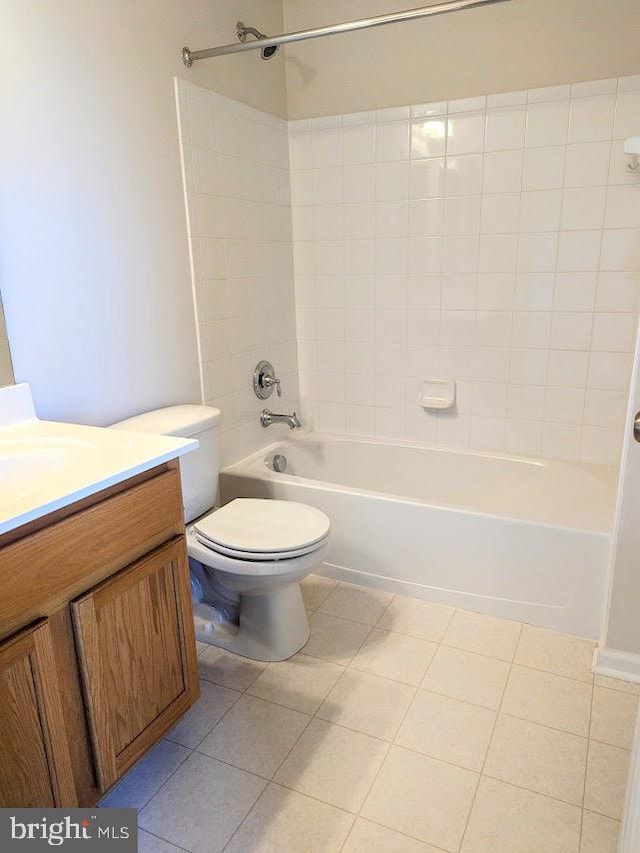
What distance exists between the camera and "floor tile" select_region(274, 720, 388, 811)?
148cm

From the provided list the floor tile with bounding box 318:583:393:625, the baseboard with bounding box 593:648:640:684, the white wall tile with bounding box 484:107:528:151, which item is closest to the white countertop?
the floor tile with bounding box 318:583:393:625

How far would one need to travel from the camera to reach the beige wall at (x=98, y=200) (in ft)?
5.29

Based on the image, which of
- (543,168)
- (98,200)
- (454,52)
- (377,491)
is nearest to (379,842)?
(377,491)

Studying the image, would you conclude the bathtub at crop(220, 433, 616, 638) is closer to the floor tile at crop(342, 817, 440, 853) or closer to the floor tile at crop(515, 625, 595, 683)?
the floor tile at crop(515, 625, 595, 683)

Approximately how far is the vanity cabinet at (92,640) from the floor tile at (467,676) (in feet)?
2.57

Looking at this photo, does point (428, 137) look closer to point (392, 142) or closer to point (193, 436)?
point (392, 142)

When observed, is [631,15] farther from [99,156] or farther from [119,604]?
[119,604]

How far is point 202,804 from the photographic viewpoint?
4.79ft

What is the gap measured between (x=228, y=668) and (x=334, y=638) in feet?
1.23

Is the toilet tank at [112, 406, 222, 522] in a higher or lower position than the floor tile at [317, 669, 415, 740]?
higher

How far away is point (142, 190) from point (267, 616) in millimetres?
1486

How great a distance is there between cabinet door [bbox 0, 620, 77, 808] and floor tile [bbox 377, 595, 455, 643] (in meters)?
1.22

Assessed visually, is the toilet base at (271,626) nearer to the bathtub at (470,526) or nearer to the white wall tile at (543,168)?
the bathtub at (470,526)

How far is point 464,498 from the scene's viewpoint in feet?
8.97
